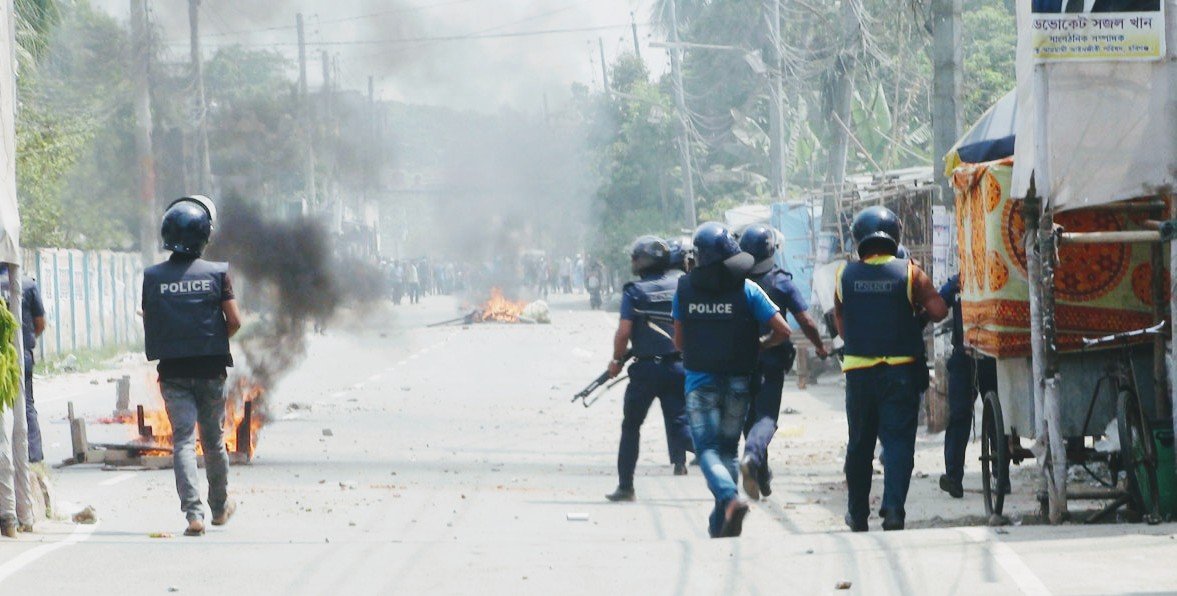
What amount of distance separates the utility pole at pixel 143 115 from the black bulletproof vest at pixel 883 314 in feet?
77.9

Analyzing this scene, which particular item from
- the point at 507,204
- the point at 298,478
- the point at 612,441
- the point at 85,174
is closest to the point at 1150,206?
the point at 298,478

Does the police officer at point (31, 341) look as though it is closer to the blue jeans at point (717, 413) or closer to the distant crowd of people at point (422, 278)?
the blue jeans at point (717, 413)

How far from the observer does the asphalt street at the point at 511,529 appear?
709cm

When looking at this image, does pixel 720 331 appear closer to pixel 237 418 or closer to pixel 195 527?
pixel 195 527

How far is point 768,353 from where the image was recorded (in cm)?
1062

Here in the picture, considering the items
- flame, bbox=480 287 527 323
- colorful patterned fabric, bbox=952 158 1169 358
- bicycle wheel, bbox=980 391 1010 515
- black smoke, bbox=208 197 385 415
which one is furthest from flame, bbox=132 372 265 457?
flame, bbox=480 287 527 323

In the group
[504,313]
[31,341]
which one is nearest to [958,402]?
[31,341]

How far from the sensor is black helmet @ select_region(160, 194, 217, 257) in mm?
8891

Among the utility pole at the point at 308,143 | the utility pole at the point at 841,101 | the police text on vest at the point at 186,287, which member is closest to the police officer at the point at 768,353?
the police text on vest at the point at 186,287

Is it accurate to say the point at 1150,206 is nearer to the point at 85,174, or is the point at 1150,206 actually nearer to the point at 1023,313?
the point at 1023,313

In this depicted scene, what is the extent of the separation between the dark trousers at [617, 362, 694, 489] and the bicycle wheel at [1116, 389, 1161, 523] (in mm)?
3487

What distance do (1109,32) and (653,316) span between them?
4.08m

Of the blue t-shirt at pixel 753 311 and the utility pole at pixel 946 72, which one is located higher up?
the utility pole at pixel 946 72

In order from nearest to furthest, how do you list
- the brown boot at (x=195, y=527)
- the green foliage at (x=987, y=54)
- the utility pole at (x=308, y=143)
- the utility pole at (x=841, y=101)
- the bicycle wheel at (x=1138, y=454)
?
the bicycle wheel at (x=1138, y=454)
the brown boot at (x=195, y=527)
the utility pole at (x=841, y=101)
the utility pole at (x=308, y=143)
the green foliage at (x=987, y=54)
